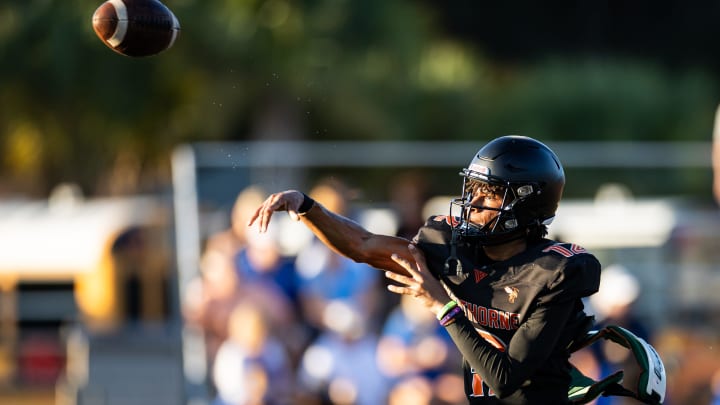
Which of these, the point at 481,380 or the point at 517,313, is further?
the point at 481,380

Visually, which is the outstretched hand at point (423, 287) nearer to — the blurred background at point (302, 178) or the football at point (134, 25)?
the football at point (134, 25)

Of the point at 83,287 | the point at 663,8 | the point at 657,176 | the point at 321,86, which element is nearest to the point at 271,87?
→ the point at 321,86

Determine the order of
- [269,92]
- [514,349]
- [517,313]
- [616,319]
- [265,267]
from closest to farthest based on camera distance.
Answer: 1. [514,349]
2. [517,313]
3. [616,319]
4. [265,267]
5. [269,92]

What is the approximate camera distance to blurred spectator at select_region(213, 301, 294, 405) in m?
7.83

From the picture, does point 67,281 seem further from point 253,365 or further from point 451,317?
point 451,317

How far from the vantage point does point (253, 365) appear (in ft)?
25.7

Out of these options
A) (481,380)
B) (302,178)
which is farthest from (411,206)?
(481,380)

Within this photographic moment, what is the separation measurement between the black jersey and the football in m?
1.28

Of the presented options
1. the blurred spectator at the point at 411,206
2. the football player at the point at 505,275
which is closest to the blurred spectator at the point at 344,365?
the blurred spectator at the point at 411,206

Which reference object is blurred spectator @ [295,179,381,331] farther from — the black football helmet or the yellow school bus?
the black football helmet

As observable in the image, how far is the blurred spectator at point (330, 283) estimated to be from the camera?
808cm

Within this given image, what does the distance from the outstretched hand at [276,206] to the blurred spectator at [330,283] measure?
12.5ft

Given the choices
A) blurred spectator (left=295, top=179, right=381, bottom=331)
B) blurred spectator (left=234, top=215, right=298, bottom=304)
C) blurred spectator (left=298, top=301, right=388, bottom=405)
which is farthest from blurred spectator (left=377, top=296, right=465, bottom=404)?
blurred spectator (left=234, top=215, right=298, bottom=304)

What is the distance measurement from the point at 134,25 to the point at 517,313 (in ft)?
5.92
